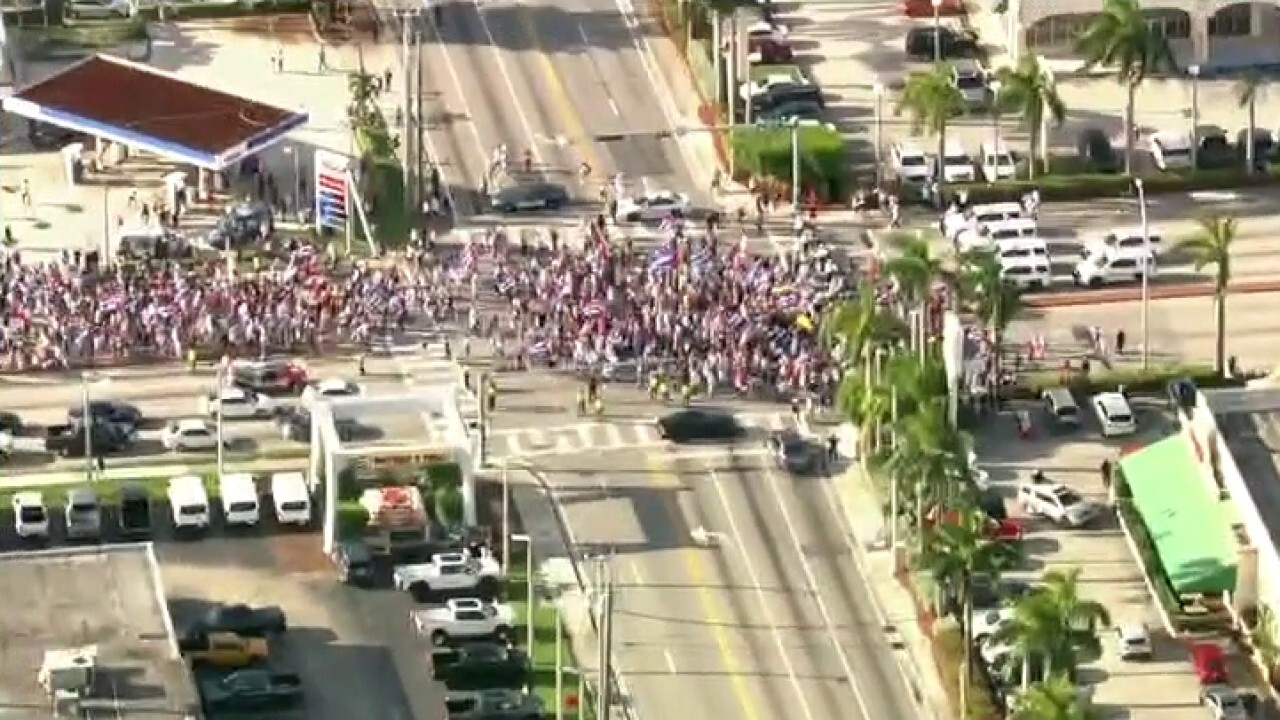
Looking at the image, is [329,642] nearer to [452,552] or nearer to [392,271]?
[452,552]

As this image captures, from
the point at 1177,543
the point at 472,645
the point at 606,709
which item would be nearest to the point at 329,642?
the point at 472,645

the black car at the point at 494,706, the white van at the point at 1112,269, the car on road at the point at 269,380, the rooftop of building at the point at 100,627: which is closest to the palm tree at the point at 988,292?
the white van at the point at 1112,269

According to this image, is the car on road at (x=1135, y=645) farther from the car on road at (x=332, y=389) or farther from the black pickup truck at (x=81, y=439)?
the black pickup truck at (x=81, y=439)

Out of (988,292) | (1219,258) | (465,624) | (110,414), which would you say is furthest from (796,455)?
(110,414)

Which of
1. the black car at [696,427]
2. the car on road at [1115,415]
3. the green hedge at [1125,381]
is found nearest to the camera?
the car on road at [1115,415]

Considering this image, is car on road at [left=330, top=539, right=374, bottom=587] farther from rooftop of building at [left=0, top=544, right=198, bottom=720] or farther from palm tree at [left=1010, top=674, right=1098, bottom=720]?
palm tree at [left=1010, top=674, right=1098, bottom=720]

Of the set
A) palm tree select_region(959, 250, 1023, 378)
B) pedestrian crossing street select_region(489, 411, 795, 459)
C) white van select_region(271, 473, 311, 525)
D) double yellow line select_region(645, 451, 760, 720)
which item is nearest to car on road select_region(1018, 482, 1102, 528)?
palm tree select_region(959, 250, 1023, 378)
